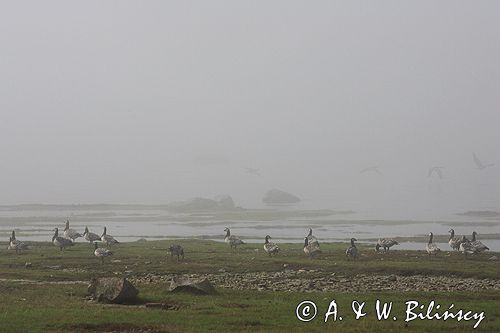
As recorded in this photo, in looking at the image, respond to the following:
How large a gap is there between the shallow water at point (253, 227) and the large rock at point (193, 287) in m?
44.7

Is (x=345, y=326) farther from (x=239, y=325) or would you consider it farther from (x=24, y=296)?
(x=24, y=296)

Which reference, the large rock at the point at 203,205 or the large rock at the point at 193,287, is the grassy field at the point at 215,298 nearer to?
the large rock at the point at 193,287

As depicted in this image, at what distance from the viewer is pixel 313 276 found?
3806 centimetres

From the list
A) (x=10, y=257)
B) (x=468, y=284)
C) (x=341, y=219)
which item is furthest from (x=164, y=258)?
(x=341, y=219)

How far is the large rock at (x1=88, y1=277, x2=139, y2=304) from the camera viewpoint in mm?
26641

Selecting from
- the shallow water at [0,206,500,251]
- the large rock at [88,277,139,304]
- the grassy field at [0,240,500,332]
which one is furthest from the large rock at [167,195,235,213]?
the large rock at [88,277,139,304]

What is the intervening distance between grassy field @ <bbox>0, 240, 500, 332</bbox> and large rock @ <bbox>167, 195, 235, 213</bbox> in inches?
4521

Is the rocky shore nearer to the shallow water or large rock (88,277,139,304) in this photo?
large rock (88,277,139,304)

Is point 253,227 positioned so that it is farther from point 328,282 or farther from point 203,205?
point 328,282

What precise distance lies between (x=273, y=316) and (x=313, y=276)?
14.8 metres

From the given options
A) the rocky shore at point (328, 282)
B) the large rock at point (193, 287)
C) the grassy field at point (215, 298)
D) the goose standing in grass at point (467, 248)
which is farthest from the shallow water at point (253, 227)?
the large rock at point (193, 287)
